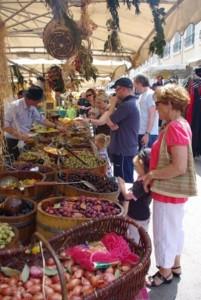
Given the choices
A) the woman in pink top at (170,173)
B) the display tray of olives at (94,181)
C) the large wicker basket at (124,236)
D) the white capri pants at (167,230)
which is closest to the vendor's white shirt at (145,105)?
the display tray of olives at (94,181)

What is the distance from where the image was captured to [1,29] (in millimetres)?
3021

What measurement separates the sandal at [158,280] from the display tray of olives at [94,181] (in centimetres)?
81

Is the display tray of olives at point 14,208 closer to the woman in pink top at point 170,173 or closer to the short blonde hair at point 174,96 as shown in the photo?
the woman in pink top at point 170,173

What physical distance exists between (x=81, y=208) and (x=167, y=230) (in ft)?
2.45

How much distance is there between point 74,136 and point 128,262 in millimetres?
4773

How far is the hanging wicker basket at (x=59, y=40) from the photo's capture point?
3.72 m

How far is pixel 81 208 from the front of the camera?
9.32 feet

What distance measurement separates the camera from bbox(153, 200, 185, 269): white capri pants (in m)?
3.04

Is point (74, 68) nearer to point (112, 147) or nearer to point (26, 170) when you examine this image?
point (112, 147)

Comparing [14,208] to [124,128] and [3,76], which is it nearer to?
[3,76]

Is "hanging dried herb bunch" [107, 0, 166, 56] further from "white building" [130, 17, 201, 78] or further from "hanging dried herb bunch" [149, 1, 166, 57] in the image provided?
"white building" [130, 17, 201, 78]

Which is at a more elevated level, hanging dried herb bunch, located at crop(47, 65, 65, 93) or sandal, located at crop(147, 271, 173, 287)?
hanging dried herb bunch, located at crop(47, 65, 65, 93)

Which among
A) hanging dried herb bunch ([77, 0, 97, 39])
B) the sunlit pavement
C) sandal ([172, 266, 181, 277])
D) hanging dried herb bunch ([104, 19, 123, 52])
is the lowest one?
the sunlit pavement

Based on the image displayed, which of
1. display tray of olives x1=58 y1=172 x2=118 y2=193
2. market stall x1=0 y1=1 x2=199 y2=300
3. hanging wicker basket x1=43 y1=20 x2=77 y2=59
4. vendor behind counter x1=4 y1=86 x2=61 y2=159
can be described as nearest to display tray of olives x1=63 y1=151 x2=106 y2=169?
market stall x1=0 y1=1 x2=199 y2=300
